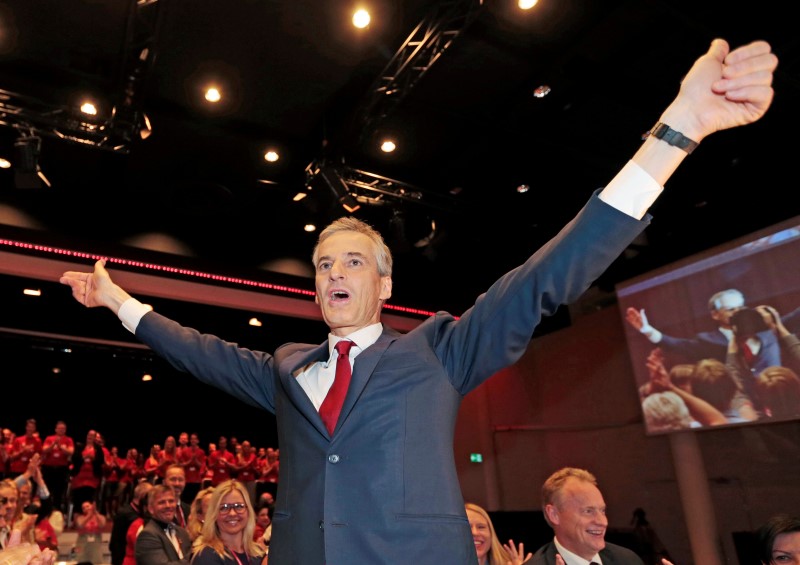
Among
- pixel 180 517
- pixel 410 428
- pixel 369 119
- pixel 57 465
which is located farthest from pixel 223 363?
pixel 57 465

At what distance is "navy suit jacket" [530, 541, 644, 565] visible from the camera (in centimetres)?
265

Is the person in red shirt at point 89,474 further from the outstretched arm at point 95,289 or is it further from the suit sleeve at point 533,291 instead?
the suit sleeve at point 533,291

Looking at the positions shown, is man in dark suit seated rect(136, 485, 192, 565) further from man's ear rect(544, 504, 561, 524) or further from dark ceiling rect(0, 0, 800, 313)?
dark ceiling rect(0, 0, 800, 313)

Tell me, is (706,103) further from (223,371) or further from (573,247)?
(223,371)

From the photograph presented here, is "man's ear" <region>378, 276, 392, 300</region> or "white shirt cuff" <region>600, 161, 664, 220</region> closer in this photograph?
"white shirt cuff" <region>600, 161, 664, 220</region>

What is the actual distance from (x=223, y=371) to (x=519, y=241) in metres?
6.76

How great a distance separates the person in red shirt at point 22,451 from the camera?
8508 mm

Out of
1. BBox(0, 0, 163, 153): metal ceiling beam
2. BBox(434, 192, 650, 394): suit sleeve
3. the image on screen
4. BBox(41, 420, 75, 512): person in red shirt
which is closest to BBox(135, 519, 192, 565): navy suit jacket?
BBox(0, 0, 163, 153): metal ceiling beam

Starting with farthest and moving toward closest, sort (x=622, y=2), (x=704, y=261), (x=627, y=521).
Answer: (x=627, y=521)
(x=704, y=261)
(x=622, y=2)

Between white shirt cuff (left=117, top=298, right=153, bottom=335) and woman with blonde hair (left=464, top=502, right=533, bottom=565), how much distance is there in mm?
2021

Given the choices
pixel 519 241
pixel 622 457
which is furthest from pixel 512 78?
pixel 622 457

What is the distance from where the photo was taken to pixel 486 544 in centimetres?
312

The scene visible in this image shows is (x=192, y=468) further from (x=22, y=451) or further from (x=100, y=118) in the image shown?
(x=100, y=118)

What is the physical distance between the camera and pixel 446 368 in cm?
122
